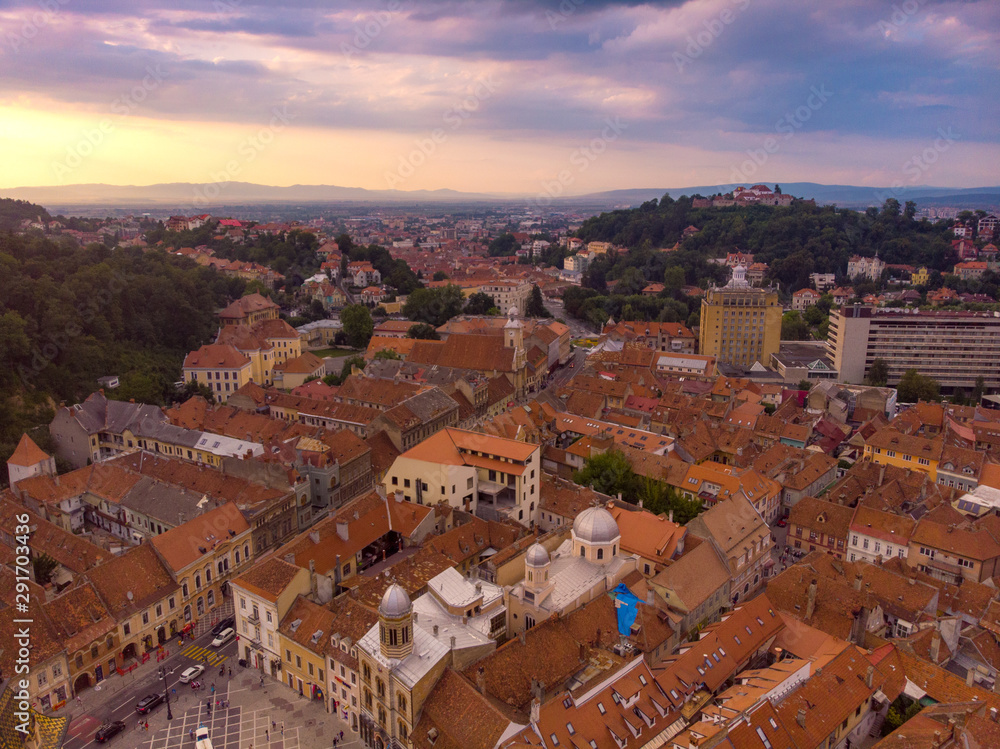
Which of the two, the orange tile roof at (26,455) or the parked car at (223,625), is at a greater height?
the orange tile roof at (26,455)

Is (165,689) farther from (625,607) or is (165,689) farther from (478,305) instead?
(478,305)

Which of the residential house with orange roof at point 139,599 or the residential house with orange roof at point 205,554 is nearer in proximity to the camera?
the residential house with orange roof at point 139,599

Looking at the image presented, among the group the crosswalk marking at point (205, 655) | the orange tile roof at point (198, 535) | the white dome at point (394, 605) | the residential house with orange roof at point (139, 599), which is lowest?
the crosswalk marking at point (205, 655)

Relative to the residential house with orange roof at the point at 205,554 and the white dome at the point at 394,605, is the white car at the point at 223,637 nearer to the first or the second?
the residential house with orange roof at the point at 205,554

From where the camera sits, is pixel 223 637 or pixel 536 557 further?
pixel 223 637

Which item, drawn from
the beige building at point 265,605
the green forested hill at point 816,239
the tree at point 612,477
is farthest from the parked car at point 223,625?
the green forested hill at point 816,239

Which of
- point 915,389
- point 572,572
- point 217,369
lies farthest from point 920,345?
point 217,369

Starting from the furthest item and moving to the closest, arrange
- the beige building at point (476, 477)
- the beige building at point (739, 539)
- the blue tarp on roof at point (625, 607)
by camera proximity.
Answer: the beige building at point (476, 477) → the beige building at point (739, 539) → the blue tarp on roof at point (625, 607)

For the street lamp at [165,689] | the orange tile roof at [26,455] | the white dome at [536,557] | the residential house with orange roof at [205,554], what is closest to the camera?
the street lamp at [165,689]
